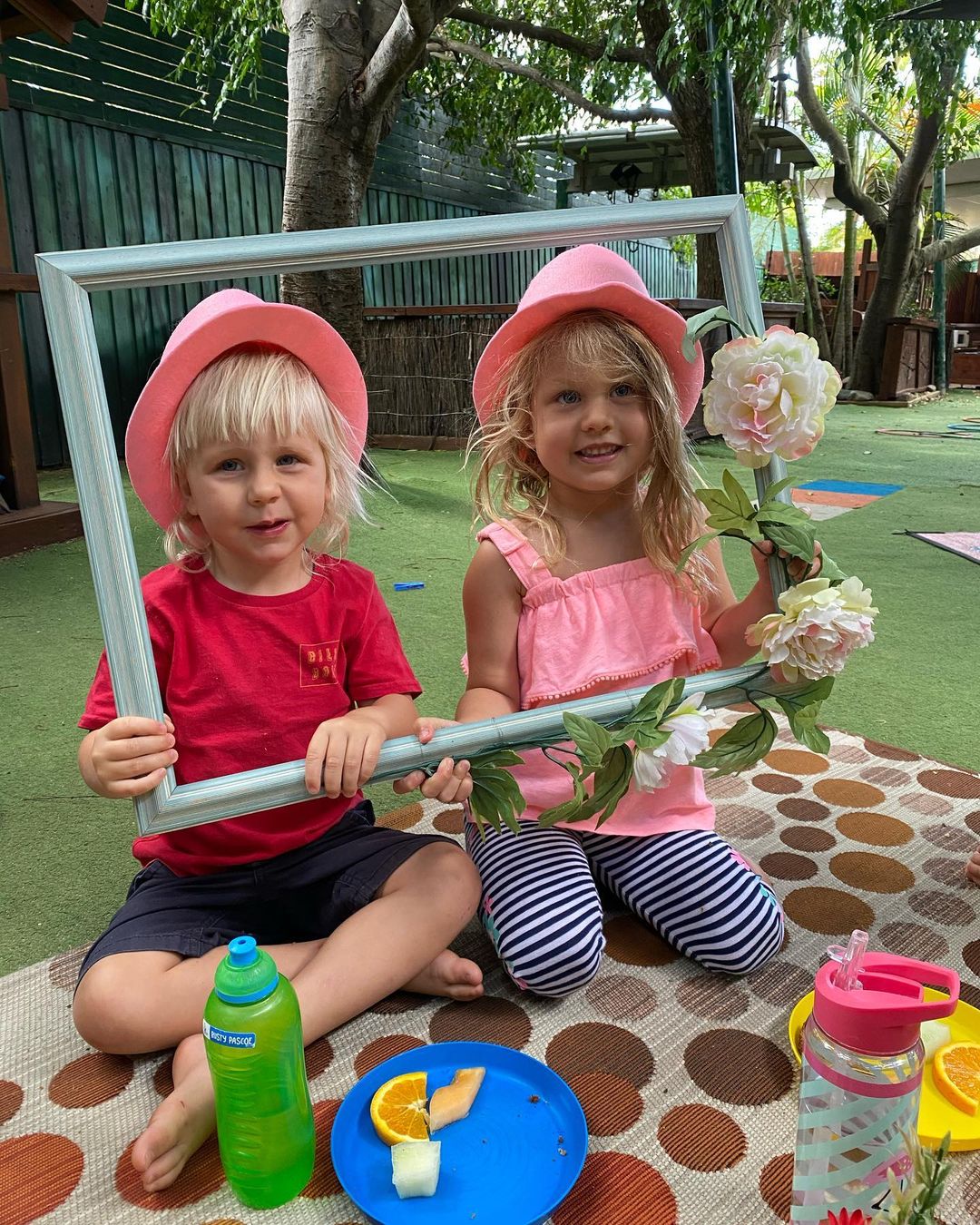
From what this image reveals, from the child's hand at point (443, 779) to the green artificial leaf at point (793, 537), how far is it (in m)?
0.47

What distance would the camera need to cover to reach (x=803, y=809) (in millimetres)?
1767

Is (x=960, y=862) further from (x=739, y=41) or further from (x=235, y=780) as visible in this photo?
(x=739, y=41)

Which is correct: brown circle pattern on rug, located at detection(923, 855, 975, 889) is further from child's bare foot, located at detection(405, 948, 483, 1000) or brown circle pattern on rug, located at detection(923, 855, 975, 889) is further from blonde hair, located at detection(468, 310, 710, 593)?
child's bare foot, located at detection(405, 948, 483, 1000)

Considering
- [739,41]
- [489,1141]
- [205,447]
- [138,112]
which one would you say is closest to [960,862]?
[489,1141]

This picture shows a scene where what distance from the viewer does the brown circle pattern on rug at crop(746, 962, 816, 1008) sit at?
4.15 feet

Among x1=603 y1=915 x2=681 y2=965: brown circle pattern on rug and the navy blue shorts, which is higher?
the navy blue shorts

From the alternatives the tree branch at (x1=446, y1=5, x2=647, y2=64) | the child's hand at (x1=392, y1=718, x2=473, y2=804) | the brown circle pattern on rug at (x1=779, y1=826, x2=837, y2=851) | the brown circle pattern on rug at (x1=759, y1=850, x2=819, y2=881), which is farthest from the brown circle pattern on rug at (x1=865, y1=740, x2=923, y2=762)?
the tree branch at (x1=446, y1=5, x2=647, y2=64)

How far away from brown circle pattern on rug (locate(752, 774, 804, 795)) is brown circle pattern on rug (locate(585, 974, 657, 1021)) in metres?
0.67

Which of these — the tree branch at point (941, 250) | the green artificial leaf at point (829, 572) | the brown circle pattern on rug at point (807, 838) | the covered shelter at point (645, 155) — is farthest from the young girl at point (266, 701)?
the tree branch at point (941, 250)

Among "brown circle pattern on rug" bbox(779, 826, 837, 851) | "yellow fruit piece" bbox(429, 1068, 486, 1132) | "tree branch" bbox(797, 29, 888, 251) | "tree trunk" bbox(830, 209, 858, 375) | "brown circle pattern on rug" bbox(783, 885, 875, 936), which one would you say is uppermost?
"tree branch" bbox(797, 29, 888, 251)

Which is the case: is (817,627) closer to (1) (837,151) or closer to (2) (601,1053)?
(2) (601,1053)

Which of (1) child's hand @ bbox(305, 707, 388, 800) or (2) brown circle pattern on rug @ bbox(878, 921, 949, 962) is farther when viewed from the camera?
(2) brown circle pattern on rug @ bbox(878, 921, 949, 962)

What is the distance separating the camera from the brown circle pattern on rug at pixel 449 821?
1.76m

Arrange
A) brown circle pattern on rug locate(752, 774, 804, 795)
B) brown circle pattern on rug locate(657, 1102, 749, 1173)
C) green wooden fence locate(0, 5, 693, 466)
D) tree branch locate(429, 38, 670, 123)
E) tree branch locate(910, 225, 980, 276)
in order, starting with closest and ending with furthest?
brown circle pattern on rug locate(657, 1102, 749, 1173) < brown circle pattern on rug locate(752, 774, 804, 795) < green wooden fence locate(0, 5, 693, 466) < tree branch locate(429, 38, 670, 123) < tree branch locate(910, 225, 980, 276)
